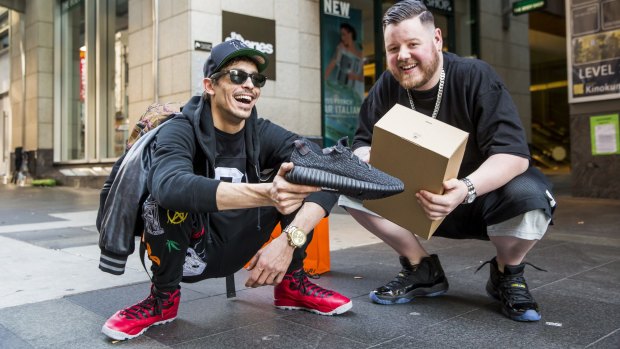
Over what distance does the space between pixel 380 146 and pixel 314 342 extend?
872mm

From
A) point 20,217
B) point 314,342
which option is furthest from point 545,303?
point 20,217

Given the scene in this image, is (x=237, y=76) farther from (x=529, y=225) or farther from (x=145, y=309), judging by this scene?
(x=529, y=225)

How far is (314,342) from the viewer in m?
2.24

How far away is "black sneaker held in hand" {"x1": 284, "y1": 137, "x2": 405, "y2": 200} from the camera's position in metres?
1.66

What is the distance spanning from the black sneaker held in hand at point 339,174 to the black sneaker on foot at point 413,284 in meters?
1.18

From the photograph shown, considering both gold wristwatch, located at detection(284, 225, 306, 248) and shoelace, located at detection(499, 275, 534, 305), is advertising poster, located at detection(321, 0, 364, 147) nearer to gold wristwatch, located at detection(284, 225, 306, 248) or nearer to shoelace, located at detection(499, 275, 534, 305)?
shoelace, located at detection(499, 275, 534, 305)

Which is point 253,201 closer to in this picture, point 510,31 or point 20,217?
point 20,217

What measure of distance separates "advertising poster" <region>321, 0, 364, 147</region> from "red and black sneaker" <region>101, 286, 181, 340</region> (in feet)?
29.2

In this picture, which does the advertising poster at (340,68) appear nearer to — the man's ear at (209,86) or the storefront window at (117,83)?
the storefront window at (117,83)

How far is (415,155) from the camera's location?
87.0 inches

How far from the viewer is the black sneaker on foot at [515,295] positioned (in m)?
2.46

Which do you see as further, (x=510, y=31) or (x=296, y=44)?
(x=510, y=31)

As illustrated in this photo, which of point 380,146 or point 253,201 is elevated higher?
point 380,146

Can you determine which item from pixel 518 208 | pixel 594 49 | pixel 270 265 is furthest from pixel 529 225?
pixel 594 49
